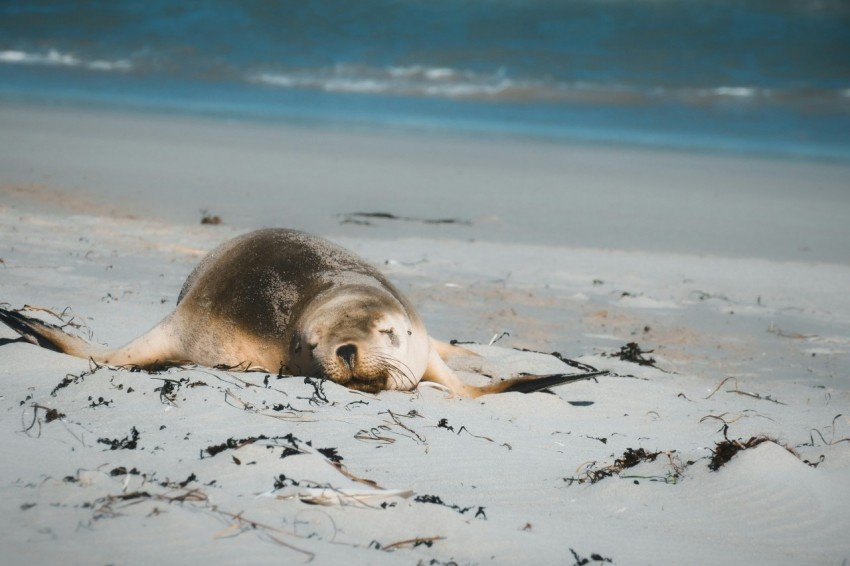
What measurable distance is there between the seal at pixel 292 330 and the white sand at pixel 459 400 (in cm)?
17

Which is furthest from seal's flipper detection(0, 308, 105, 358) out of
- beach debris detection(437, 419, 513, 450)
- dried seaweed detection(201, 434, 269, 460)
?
beach debris detection(437, 419, 513, 450)

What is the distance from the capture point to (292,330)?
16.9 feet

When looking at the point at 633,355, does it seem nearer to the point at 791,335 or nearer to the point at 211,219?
the point at 791,335

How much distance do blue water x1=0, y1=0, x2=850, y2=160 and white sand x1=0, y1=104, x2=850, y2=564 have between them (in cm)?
1075

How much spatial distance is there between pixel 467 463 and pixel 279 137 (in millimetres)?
15814

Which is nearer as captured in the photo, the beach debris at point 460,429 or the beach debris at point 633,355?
the beach debris at point 460,429

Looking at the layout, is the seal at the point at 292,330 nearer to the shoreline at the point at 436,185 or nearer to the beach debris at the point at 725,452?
the beach debris at the point at 725,452

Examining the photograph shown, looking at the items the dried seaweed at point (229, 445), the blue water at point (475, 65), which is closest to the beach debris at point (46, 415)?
the dried seaweed at point (229, 445)

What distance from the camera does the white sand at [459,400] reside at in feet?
10.2

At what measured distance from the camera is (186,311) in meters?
5.46

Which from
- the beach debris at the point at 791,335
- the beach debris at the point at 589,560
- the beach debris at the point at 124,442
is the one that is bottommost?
the beach debris at the point at 791,335

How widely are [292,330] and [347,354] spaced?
1.71 ft

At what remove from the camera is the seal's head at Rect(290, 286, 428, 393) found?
15.6ft

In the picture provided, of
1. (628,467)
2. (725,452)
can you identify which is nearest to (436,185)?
(628,467)
